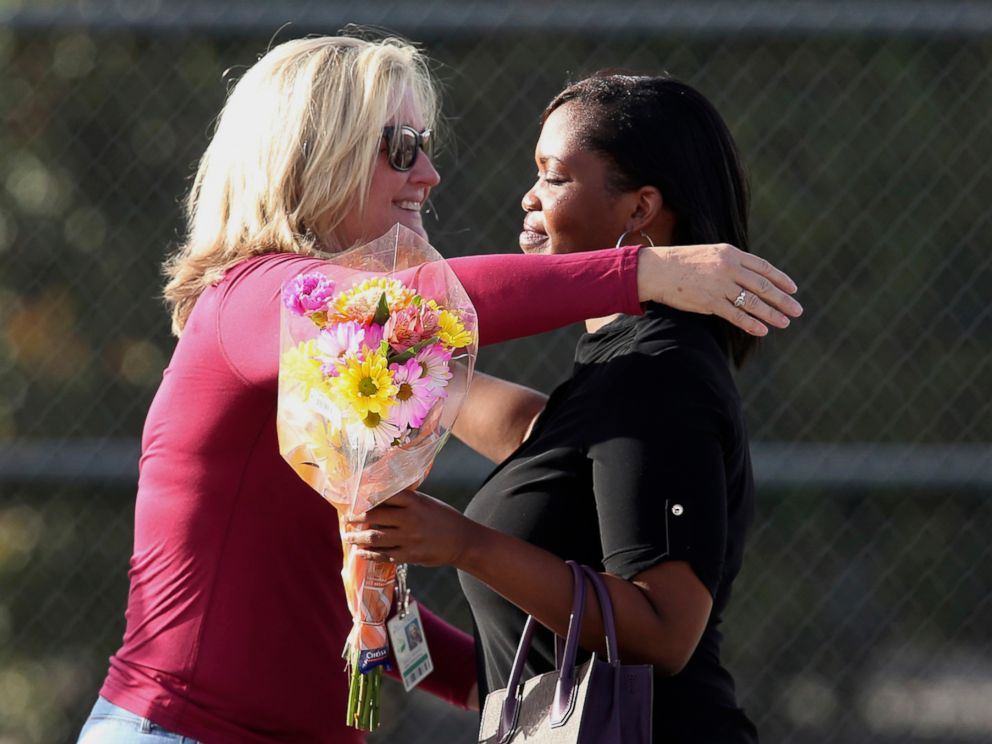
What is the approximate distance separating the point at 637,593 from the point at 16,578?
136 inches

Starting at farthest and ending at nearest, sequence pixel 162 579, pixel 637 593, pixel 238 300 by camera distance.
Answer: pixel 162 579 < pixel 238 300 < pixel 637 593

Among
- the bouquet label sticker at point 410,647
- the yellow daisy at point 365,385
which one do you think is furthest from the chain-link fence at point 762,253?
the yellow daisy at point 365,385

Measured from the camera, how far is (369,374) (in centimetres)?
176

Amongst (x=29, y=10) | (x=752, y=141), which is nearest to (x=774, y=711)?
(x=752, y=141)

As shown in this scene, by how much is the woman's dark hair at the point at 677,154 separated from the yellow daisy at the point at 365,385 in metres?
0.64

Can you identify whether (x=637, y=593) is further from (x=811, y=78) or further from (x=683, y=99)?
(x=811, y=78)

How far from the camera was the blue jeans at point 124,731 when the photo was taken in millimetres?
2082

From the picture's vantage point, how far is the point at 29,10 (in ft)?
15.0

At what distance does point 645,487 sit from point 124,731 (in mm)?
912

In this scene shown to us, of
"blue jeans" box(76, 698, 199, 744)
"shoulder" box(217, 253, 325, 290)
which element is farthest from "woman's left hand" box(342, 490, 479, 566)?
"blue jeans" box(76, 698, 199, 744)

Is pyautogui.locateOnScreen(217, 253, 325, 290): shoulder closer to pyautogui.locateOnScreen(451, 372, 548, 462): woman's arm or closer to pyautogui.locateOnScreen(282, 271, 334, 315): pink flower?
pyautogui.locateOnScreen(282, 271, 334, 315): pink flower

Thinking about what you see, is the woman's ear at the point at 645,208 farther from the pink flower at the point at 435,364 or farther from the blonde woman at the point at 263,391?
the pink flower at the point at 435,364

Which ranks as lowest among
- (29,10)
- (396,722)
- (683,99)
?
(396,722)

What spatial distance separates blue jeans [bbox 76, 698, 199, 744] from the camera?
6.83 ft
